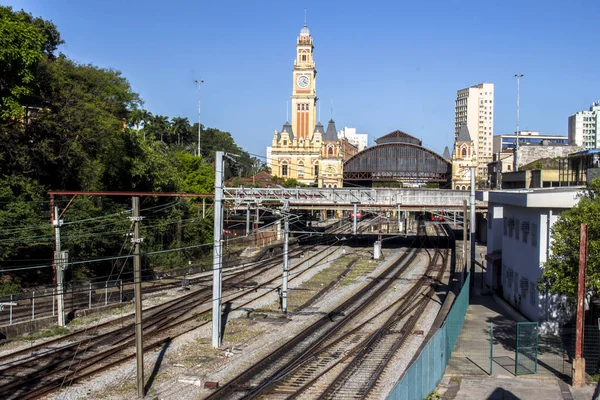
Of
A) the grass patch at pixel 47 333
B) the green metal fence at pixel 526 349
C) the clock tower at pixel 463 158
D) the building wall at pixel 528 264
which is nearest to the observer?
the green metal fence at pixel 526 349

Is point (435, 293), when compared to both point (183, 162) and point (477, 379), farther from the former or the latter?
point (183, 162)

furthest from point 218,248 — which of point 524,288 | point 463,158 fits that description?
point 463,158

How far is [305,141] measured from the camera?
112 metres

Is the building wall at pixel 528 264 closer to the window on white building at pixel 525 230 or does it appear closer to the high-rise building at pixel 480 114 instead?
the window on white building at pixel 525 230

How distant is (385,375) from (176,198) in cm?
2923

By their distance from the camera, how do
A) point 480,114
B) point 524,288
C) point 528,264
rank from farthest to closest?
point 480,114, point 524,288, point 528,264

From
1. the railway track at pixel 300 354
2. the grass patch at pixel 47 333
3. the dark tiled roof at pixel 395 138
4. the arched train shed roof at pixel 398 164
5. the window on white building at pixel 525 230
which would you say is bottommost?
the railway track at pixel 300 354

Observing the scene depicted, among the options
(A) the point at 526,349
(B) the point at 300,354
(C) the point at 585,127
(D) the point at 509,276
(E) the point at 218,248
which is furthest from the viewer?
(C) the point at 585,127

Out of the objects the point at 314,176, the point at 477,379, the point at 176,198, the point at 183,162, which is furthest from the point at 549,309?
the point at 314,176

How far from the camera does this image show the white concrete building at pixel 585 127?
546ft

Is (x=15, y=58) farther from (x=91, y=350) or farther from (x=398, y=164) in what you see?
(x=398, y=164)

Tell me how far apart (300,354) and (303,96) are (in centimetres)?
9857

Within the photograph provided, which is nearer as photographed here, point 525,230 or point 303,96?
point 525,230

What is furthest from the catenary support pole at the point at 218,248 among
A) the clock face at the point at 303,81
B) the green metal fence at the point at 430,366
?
the clock face at the point at 303,81
